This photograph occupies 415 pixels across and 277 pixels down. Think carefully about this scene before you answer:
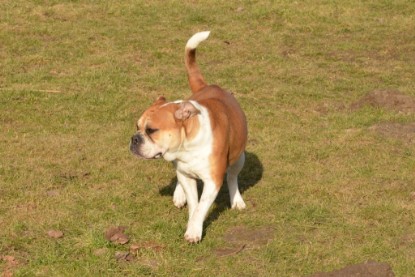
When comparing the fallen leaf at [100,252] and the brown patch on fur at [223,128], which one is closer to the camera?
the fallen leaf at [100,252]

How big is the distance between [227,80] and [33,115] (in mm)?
3883

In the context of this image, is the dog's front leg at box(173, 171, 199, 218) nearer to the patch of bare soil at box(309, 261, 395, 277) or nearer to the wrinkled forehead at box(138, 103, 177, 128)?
the wrinkled forehead at box(138, 103, 177, 128)

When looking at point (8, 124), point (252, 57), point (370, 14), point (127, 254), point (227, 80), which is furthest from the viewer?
point (370, 14)

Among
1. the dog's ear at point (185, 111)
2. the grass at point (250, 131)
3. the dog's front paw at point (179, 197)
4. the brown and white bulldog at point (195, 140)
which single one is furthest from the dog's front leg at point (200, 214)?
the dog's front paw at point (179, 197)

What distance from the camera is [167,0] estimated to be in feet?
66.0

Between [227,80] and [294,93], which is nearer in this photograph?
[294,93]

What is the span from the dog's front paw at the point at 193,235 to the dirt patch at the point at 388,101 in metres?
5.79

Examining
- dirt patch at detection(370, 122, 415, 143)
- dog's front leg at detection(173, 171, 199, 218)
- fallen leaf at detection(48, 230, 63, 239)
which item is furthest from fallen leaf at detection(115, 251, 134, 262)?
dirt patch at detection(370, 122, 415, 143)

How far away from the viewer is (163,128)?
741 centimetres

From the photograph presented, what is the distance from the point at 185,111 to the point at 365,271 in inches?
84.0

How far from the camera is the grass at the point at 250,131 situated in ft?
25.2

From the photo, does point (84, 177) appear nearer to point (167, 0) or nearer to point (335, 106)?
point (335, 106)

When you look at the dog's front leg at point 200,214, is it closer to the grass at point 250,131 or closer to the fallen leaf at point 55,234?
the grass at point 250,131

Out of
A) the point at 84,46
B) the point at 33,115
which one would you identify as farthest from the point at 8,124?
the point at 84,46
